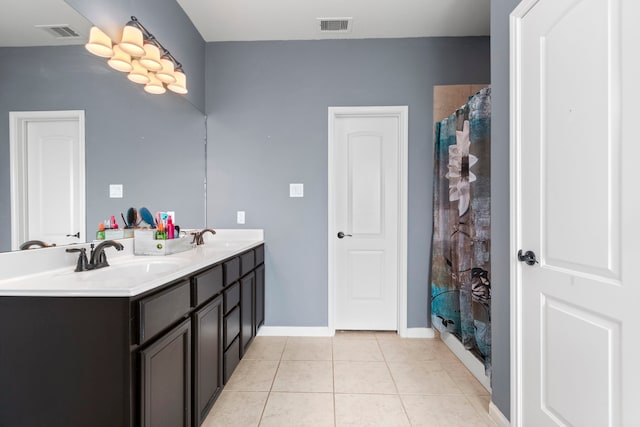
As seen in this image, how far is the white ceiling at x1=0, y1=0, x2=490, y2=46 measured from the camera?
232cm

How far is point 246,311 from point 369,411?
1.04 meters

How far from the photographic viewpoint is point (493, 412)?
1664mm

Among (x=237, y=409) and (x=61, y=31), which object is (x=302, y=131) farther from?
(x=237, y=409)

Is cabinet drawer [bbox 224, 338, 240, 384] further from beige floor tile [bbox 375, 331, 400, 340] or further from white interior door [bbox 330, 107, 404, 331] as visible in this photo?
beige floor tile [bbox 375, 331, 400, 340]

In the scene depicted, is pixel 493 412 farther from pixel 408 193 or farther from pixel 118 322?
pixel 118 322

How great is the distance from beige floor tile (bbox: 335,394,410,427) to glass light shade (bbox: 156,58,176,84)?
2.33 m

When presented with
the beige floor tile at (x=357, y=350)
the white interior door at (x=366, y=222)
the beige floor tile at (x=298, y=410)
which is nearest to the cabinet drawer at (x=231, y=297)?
the beige floor tile at (x=298, y=410)

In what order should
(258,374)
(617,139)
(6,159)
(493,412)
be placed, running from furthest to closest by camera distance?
(258,374) < (493,412) < (6,159) < (617,139)

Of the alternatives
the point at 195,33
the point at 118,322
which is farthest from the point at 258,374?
the point at 195,33

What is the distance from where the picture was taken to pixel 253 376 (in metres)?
2.12

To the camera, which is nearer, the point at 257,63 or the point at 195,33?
the point at 195,33

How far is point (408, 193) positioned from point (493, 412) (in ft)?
5.51

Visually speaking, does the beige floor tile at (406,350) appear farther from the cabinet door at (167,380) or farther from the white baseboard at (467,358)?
the cabinet door at (167,380)

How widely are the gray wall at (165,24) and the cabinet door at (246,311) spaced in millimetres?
1561
